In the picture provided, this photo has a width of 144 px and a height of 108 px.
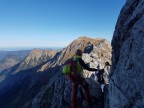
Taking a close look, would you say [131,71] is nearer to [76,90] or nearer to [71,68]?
[71,68]

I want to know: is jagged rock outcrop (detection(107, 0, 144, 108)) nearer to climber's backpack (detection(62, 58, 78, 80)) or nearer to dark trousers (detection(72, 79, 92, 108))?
dark trousers (detection(72, 79, 92, 108))

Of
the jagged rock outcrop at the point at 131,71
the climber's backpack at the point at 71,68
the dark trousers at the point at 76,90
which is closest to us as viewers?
the jagged rock outcrop at the point at 131,71

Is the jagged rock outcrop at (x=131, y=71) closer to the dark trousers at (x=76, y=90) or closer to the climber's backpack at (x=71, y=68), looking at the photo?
the dark trousers at (x=76, y=90)

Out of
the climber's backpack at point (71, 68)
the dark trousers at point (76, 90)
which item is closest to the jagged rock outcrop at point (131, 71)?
the dark trousers at point (76, 90)

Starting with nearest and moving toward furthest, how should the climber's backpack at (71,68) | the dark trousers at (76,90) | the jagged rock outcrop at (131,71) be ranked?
1. the jagged rock outcrop at (131,71)
2. the climber's backpack at (71,68)
3. the dark trousers at (76,90)

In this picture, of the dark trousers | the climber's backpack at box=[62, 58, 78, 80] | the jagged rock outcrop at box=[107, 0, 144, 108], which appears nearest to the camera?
the jagged rock outcrop at box=[107, 0, 144, 108]

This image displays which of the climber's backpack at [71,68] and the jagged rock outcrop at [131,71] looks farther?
the climber's backpack at [71,68]

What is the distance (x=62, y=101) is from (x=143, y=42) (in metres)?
16.0

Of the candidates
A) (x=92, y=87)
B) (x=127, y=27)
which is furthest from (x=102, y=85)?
(x=127, y=27)

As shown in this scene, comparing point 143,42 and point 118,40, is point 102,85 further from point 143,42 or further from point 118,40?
point 143,42

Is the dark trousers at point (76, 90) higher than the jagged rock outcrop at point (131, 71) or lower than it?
lower

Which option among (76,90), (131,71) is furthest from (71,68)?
(131,71)

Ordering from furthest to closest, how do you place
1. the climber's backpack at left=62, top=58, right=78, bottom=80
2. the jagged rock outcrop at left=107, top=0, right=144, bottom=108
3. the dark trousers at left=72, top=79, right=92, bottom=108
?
the dark trousers at left=72, top=79, right=92, bottom=108 → the climber's backpack at left=62, top=58, right=78, bottom=80 → the jagged rock outcrop at left=107, top=0, right=144, bottom=108

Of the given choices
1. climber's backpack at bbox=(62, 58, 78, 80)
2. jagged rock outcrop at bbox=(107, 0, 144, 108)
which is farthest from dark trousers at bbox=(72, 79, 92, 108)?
jagged rock outcrop at bbox=(107, 0, 144, 108)
